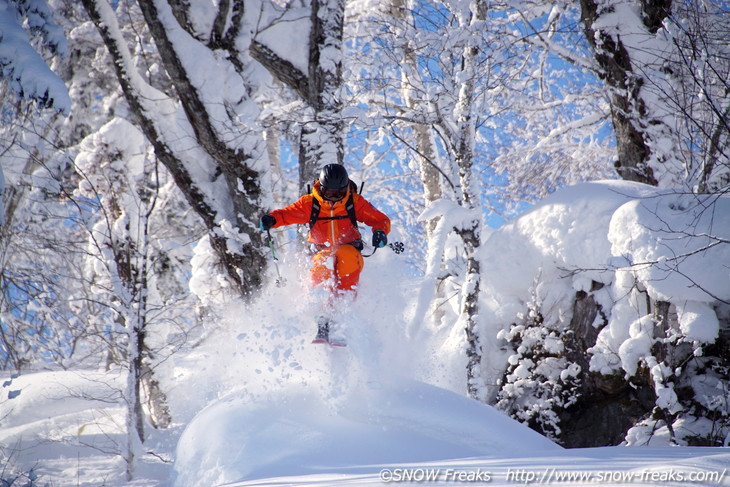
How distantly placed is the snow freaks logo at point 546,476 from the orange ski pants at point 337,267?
2.62 meters

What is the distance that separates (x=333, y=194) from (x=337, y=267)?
0.80m

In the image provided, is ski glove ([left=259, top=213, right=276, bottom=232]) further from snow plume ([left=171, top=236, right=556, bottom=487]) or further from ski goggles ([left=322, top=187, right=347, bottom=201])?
snow plume ([left=171, top=236, right=556, bottom=487])

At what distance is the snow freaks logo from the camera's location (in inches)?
80.7

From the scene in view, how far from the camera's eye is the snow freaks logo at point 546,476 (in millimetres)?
2051

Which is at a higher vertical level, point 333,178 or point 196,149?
point 196,149

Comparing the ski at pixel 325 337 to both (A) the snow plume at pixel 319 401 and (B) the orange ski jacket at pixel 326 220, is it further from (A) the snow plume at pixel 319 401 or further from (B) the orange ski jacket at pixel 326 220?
(B) the orange ski jacket at pixel 326 220

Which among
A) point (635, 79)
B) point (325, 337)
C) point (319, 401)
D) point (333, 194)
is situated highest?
point (635, 79)

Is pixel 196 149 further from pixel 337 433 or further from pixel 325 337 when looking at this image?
pixel 337 433

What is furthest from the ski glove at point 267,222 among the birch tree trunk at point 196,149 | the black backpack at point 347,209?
the birch tree trunk at point 196,149

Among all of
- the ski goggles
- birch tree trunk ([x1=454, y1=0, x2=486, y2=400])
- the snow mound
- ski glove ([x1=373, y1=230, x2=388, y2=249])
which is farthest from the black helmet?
birch tree trunk ([x1=454, y1=0, x2=486, y2=400])

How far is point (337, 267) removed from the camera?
5242 mm

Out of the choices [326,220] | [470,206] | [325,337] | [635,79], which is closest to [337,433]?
[325,337]

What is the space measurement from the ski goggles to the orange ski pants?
0.54 meters

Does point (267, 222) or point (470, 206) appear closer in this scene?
point (267, 222)
